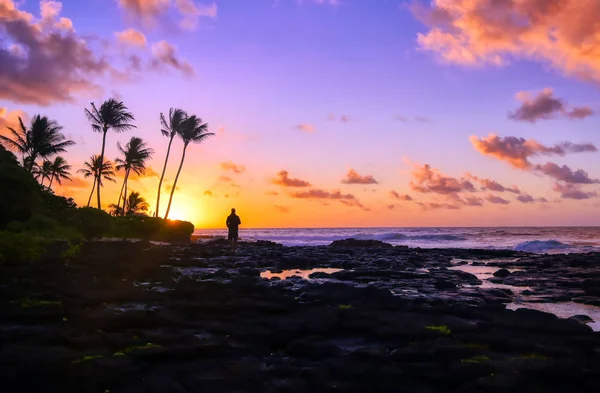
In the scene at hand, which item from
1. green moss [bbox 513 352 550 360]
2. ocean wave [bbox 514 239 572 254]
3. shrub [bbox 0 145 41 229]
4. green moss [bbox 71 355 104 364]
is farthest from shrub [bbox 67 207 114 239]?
ocean wave [bbox 514 239 572 254]

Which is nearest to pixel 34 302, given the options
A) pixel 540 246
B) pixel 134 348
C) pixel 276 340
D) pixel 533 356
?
pixel 134 348

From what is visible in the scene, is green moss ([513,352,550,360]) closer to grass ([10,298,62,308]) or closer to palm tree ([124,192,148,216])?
grass ([10,298,62,308])

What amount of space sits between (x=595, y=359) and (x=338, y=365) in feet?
11.5

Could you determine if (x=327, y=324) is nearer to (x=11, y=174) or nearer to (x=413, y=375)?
(x=413, y=375)

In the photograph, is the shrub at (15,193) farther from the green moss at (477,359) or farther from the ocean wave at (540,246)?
the ocean wave at (540,246)

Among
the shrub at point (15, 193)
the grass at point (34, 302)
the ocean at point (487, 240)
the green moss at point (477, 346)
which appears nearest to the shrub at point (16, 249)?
the shrub at point (15, 193)

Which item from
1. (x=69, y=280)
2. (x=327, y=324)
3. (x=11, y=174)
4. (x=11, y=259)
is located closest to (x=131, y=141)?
(x=11, y=174)

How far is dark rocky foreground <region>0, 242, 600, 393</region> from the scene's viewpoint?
17.1 ft

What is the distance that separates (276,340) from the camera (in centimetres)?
739

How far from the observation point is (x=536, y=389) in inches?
196

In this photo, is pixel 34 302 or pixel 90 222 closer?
pixel 34 302

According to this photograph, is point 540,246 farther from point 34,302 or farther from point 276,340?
point 34,302

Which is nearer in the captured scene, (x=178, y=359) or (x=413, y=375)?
(x=413, y=375)

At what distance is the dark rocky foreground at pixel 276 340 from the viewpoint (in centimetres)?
520
